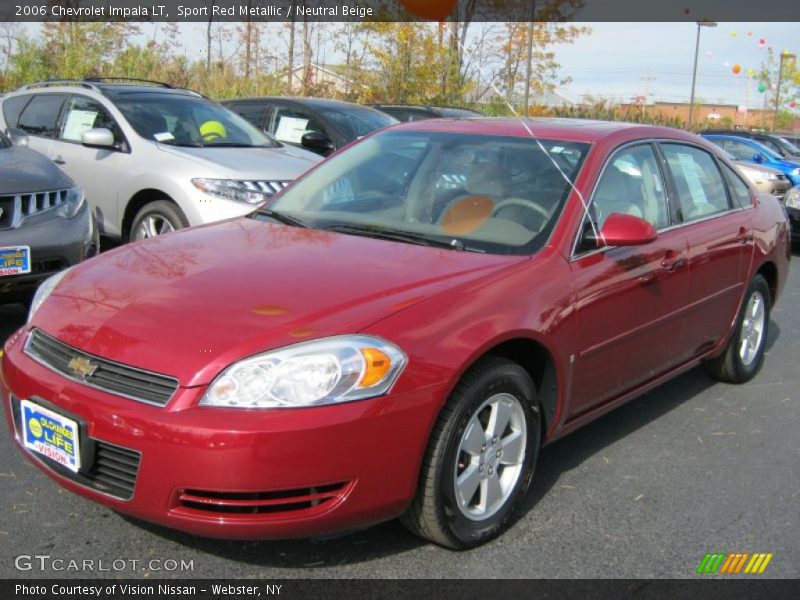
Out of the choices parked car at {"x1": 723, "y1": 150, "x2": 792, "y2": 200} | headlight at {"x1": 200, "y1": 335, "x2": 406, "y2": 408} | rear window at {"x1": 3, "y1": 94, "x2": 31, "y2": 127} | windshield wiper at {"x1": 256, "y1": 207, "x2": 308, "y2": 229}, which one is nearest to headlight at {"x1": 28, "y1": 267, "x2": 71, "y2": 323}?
windshield wiper at {"x1": 256, "y1": 207, "x2": 308, "y2": 229}

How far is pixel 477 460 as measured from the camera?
3.04 metres

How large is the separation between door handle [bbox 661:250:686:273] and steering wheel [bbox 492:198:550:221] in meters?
0.75

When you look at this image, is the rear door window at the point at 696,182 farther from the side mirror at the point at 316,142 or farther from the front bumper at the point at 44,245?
the side mirror at the point at 316,142

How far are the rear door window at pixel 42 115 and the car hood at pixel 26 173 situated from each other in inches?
77.7

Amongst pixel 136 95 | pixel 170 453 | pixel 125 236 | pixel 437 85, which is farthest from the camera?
pixel 437 85

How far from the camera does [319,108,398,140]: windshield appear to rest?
31.3 ft

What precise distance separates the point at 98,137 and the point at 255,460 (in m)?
5.25

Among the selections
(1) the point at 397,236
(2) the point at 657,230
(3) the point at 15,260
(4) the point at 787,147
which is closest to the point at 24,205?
(3) the point at 15,260

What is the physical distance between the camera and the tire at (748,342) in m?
5.07

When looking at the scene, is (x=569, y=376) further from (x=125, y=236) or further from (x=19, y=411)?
(x=125, y=236)

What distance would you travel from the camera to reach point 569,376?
3.42 metres

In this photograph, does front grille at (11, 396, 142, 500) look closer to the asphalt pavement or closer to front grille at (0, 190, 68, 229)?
the asphalt pavement

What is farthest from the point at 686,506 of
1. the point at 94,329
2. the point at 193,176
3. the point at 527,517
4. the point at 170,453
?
the point at 193,176

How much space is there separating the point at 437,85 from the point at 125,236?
16.1 m
